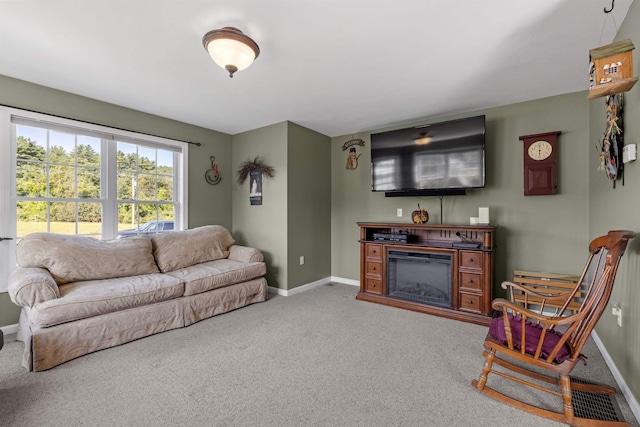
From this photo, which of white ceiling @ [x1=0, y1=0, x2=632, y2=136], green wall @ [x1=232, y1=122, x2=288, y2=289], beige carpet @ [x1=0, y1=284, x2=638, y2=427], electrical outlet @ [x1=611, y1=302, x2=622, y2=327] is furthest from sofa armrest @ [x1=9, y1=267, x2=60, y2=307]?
electrical outlet @ [x1=611, y1=302, x2=622, y2=327]

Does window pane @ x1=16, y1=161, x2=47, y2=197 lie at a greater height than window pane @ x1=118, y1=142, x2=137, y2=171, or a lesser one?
lesser

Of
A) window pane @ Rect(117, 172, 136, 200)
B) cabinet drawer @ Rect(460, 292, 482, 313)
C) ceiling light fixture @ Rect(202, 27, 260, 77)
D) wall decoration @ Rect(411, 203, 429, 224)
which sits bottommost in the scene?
cabinet drawer @ Rect(460, 292, 482, 313)

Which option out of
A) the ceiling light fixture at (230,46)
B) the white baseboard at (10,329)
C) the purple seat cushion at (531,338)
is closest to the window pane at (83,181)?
the white baseboard at (10,329)

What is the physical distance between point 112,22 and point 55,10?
0.31 m

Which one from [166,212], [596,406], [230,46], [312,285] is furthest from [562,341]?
[166,212]

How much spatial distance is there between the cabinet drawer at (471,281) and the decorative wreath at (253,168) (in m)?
2.75

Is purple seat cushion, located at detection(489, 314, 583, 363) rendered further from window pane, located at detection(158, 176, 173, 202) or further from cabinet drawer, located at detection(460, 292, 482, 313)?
window pane, located at detection(158, 176, 173, 202)

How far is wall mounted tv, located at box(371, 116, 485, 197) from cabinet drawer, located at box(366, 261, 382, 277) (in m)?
1.01

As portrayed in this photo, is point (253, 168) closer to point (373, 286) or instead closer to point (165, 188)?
point (165, 188)

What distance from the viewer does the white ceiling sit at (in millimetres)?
1813

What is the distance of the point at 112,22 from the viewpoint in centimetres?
193

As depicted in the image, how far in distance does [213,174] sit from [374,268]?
2.80m

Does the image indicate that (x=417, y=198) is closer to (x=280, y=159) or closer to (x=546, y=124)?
(x=546, y=124)

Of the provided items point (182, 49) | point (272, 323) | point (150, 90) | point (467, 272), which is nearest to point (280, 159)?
point (150, 90)
